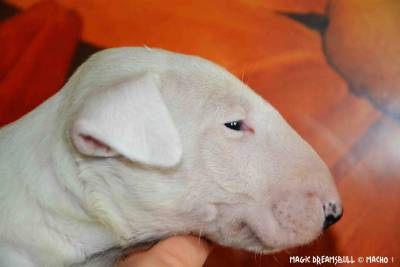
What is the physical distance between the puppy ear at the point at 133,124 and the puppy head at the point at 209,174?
45mm

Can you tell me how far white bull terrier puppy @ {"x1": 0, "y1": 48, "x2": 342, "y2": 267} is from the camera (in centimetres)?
114

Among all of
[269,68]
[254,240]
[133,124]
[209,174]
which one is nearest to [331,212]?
[254,240]

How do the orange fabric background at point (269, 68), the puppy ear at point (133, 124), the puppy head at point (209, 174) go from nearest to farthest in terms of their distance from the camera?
1. the puppy ear at point (133, 124)
2. the puppy head at point (209, 174)
3. the orange fabric background at point (269, 68)

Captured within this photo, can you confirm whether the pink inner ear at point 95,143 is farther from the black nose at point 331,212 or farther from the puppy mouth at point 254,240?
the black nose at point 331,212

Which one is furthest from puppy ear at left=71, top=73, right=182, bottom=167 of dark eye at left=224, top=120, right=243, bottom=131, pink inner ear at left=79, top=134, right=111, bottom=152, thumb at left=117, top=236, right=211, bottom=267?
thumb at left=117, top=236, right=211, bottom=267

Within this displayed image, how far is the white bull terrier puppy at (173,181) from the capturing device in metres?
1.14

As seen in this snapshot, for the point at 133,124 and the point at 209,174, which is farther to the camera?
the point at 209,174

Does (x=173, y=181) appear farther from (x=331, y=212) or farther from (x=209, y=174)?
(x=331, y=212)

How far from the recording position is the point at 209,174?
1.14 metres

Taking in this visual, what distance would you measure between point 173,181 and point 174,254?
Answer: 7.1 inches

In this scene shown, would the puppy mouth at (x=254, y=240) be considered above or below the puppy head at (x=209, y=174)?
below

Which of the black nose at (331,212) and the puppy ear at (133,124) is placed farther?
the black nose at (331,212)

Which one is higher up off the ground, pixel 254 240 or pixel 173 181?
pixel 173 181

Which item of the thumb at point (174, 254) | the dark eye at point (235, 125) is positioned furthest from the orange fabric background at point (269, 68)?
the dark eye at point (235, 125)
